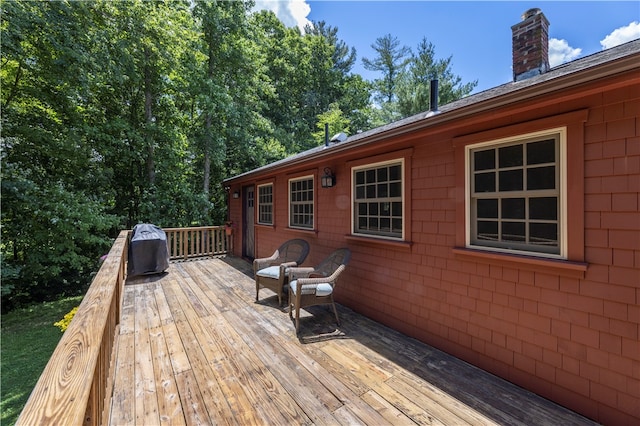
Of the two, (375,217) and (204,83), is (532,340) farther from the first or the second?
(204,83)

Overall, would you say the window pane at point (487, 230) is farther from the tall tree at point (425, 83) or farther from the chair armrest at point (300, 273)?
the tall tree at point (425, 83)

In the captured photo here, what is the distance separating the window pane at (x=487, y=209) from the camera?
273 centimetres

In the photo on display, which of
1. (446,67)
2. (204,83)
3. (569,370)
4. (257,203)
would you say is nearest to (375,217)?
(569,370)

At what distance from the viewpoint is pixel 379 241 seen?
12.5 feet

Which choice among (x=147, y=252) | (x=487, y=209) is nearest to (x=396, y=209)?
(x=487, y=209)

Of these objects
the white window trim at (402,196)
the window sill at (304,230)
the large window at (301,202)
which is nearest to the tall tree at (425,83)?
the large window at (301,202)

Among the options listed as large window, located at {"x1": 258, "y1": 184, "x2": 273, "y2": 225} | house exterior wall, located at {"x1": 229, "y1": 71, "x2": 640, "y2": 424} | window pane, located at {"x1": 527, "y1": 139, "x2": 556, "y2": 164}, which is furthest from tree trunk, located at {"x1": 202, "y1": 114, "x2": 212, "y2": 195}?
window pane, located at {"x1": 527, "y1": 139, "x2": 556, "y2": 164}

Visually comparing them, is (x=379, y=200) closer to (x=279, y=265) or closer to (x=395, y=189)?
(x=395, y=189)

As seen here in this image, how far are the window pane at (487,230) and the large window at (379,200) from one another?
99cm

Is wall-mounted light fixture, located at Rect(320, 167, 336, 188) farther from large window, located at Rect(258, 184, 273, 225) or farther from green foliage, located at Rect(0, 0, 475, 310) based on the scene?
green foliage, located at Rect(0, 0, 475, 310)

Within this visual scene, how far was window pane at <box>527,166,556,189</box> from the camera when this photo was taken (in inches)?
91.7

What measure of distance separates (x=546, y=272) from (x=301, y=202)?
4217mm

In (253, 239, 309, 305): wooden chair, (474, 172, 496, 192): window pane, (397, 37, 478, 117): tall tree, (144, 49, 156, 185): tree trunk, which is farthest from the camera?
(397, 37, 478, 117): tall tree

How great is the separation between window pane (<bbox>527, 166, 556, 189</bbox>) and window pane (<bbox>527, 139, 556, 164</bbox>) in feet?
0.22
